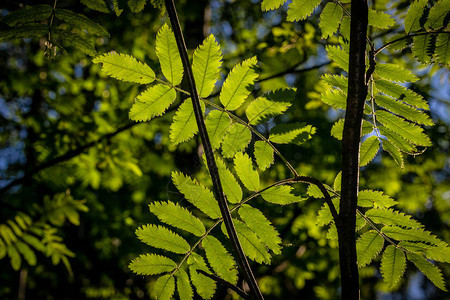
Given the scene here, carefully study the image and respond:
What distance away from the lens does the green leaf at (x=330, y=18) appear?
0.93 metres

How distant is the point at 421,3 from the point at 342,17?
0.71 ft

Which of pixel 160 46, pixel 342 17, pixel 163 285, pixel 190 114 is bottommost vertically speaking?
pixel 163 285

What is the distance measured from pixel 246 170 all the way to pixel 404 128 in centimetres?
52

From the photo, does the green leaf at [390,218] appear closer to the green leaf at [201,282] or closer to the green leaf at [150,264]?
the green leaf at [201,282]

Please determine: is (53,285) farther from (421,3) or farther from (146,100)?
(421,3)

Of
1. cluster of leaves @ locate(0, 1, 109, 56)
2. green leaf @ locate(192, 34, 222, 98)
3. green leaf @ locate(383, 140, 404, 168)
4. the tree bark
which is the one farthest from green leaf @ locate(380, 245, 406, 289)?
cluster of leaves @ locate(0, 1, 109, 56)

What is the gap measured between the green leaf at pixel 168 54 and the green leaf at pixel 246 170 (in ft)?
0.96

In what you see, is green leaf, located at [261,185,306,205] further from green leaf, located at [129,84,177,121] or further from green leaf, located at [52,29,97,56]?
green leaf, located at [52,29,97,56]

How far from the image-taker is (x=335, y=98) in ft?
3.17

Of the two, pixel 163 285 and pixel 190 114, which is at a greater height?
pixel 190 114

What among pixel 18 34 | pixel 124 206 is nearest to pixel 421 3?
pixel 18 34

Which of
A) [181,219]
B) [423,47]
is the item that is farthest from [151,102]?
[423,47]

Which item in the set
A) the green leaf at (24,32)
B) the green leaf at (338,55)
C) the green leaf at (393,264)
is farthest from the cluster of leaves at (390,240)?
the green leaf at (24,32)

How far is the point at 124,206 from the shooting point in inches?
167
